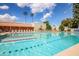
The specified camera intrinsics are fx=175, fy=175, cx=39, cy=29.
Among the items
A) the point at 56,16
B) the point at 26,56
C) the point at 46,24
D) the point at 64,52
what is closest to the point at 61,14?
the point at 56,16

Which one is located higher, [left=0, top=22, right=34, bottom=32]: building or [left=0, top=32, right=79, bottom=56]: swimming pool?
[left=0, top=22, right=34, bottom=32]: building

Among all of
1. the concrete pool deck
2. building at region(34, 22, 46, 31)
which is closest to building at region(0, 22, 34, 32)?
building at region(34, 22, 46, 31)

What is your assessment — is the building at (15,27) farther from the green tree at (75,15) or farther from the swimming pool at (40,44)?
the green tree at (75,15)

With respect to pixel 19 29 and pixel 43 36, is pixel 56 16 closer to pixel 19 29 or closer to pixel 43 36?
pixel 43 36

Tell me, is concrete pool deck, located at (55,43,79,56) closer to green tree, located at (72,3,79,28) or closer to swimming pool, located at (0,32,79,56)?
swimming pool, located at (0,32,79,56)

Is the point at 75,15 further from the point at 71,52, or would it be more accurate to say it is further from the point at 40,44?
the point at 40,44

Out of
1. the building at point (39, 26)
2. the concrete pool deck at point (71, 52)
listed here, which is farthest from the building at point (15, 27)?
the concrete pool deck at point (71, 52)
